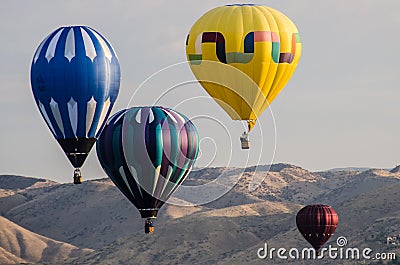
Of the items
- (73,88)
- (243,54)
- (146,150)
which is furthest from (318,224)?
(73,88)

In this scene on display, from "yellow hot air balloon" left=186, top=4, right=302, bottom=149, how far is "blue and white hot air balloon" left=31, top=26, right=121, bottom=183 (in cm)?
637

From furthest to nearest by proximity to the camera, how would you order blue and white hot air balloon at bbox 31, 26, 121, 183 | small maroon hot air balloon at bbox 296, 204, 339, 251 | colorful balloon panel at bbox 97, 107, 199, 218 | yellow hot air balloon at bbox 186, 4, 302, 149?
small maroon hot air balloon at bbox 296, 204, 339, 251 → yellow hot air balloon at bbox 186, 4, 302, 149 → blue and white hot air balloon at bbox 31, 26, 121, 183 → colorful balloon panel at bbox 97, 107, 199, 218

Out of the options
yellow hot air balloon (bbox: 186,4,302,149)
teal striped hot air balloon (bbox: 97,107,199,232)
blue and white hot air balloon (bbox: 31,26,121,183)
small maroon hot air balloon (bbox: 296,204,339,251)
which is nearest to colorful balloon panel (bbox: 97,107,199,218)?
teal striped hot air balloon (bbox: 97,107,199,232)

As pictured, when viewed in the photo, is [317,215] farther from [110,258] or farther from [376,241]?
[110,258]

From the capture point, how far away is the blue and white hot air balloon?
250 feet

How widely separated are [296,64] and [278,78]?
6.59 feet

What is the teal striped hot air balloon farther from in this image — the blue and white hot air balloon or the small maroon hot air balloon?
the small maroon hot air balloon

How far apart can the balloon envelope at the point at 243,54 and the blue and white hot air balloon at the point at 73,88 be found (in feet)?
20.6

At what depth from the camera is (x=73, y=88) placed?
76.3m

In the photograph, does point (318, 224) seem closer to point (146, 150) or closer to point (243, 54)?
point (243, 54)

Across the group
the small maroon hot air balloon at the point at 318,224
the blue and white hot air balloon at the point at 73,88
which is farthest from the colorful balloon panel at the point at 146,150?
the small maroon hot air balloon at the point at 318,224

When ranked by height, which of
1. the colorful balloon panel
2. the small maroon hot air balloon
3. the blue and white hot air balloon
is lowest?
the small maroon hot air balloon

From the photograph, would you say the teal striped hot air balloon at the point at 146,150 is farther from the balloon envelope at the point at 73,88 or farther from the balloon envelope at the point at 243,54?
the balloon envelope at the point at 243,54

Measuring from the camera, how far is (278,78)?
79.3m
